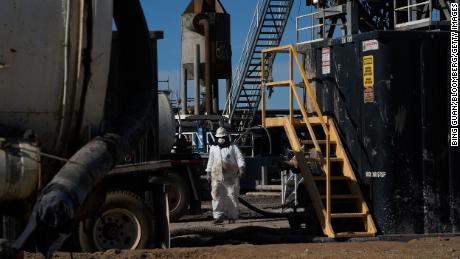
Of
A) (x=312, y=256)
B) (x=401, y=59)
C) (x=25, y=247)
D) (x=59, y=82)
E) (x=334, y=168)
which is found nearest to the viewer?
(x=25, y=247)

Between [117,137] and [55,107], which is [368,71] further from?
[55,107]

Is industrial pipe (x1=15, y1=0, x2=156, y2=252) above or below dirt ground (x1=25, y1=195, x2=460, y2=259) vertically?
above

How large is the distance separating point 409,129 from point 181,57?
29.7 metres

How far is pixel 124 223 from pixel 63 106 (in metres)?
5.64

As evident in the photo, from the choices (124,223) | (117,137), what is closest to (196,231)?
(124,223)

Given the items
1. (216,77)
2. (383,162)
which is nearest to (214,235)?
(383,162)

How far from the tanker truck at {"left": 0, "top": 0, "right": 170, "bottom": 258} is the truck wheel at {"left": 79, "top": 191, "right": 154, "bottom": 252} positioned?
452 centimetres

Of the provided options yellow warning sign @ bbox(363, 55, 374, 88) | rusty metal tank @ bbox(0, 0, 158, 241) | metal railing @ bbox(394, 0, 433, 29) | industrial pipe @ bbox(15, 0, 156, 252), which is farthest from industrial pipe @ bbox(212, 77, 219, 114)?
rusty metal tank @ bbox(0, 0, 158, 241)

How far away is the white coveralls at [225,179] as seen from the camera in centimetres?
1734

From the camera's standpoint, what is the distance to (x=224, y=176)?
57.4 feet

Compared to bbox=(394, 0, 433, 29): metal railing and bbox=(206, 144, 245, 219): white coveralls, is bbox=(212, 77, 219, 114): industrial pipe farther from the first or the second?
bbox=(206, 144, 245, 219): white coveralls

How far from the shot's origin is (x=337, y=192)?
1281 centimetres

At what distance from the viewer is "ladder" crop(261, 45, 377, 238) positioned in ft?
40.4

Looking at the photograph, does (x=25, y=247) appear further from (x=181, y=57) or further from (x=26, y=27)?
(x=181, y=57)
